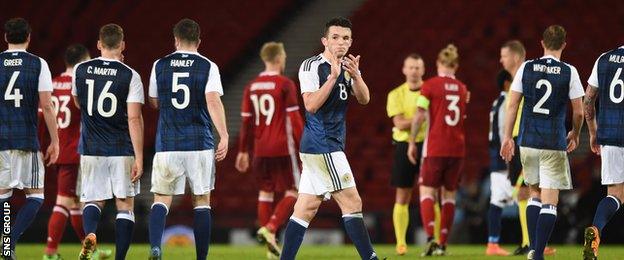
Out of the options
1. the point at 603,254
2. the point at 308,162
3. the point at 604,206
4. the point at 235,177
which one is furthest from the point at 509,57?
the point at 235,177

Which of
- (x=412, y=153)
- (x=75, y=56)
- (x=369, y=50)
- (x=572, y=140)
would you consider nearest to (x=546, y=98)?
(x=572, y=140)

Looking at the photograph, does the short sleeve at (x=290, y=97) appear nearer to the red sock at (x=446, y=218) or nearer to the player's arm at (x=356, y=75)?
the red sock at (x=446, y=218)

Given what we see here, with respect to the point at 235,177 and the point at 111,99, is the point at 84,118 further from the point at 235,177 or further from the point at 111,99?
the point at 235,177

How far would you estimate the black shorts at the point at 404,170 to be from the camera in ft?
40.2

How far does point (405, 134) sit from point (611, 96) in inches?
134

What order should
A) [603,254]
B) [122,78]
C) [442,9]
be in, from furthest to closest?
[442,9] → [603,254] → [122,78]

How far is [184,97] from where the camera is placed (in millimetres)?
8891

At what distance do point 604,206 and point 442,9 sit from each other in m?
12.1

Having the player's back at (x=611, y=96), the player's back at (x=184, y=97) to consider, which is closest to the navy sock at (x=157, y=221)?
the player's back at (x=184, y=97)

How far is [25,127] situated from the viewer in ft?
31.3

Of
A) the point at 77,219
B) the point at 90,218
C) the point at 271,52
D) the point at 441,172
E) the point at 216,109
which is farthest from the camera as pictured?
the point at 271,52

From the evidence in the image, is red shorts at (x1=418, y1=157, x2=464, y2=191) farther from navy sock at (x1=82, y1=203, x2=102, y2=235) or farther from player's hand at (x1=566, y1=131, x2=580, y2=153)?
navy sock at (x1=82, y1=203, x2=102, y2=235)

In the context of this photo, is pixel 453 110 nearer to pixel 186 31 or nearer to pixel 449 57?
pixel 449 57

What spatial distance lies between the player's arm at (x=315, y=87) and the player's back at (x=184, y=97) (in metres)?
0.96
